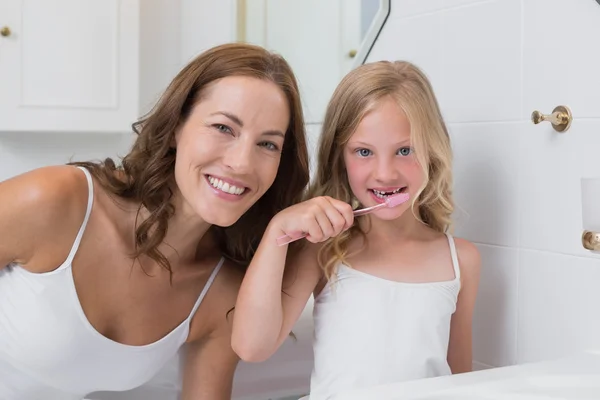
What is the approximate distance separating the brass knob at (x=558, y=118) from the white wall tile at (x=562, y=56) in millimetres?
12

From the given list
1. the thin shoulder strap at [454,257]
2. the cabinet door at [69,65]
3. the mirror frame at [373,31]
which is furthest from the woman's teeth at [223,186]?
the cabinet door at [69,65]

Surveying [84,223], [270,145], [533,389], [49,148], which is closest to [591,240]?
[533,389]

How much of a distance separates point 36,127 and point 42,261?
129cm

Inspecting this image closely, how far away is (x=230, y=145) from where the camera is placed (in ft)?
3.71

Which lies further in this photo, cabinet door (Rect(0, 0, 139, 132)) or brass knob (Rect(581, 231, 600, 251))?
cabinet door (Rect(0, 0, 139, 132))

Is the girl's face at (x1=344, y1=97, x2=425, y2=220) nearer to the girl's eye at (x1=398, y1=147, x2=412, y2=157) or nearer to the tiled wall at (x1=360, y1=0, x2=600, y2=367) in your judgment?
the girl's eye at (x1=398, y1=147, x2=412, y2=157)

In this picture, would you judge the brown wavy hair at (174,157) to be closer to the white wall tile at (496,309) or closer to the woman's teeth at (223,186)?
the woman's teeth at (223,186)

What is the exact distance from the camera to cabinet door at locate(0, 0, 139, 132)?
7.54ft

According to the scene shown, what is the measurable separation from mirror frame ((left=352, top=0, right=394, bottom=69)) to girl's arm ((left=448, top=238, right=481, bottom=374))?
0.55 meters

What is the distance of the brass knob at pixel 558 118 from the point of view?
117cm

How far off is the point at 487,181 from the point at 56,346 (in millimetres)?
793

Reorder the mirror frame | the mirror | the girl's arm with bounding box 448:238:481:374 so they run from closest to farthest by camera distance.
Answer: the girl's arm with bounding box 448:238:481:374 → the mirror frame → the mirror

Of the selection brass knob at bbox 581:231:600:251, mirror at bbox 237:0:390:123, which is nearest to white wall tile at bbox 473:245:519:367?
brass knob at bbox 581:231:600:251

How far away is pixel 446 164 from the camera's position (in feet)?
3.93
